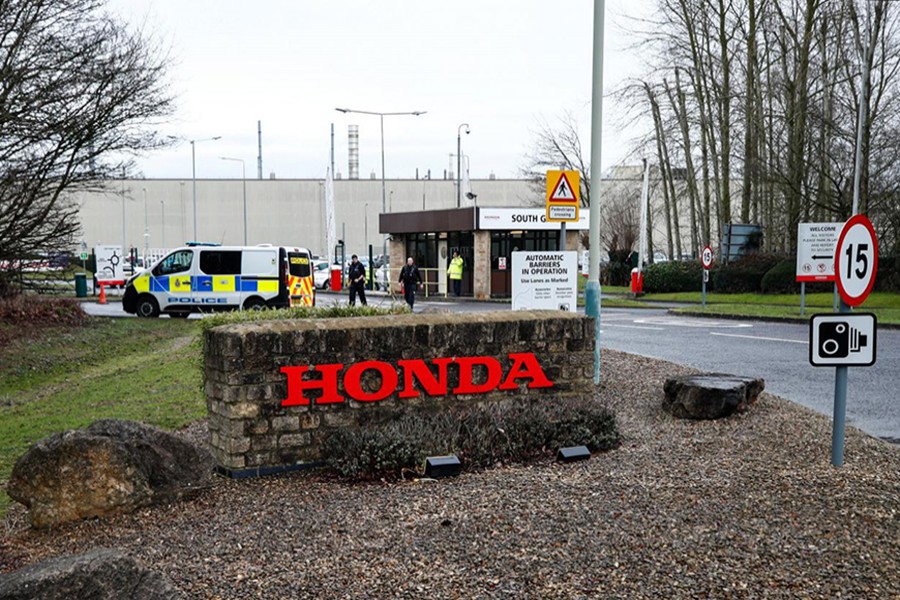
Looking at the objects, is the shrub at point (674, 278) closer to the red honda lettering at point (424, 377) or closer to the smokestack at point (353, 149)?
the red honda lettering at point (424, 377)

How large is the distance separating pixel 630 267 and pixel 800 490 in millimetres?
39448

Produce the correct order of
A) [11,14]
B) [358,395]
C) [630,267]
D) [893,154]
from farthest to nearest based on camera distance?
[630,267]
[893,154]
[11,14]
[358,395]

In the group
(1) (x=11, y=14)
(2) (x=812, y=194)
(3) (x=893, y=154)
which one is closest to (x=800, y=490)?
(1) (x=11, y=14)

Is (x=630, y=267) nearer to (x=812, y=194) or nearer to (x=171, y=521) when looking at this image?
(x=812, y=194)

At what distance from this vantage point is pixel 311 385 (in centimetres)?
746

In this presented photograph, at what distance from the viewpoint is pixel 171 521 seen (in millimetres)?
6051

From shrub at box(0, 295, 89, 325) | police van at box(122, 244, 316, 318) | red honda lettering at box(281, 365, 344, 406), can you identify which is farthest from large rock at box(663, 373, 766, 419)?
police van at box(122, 244, 316, 318)

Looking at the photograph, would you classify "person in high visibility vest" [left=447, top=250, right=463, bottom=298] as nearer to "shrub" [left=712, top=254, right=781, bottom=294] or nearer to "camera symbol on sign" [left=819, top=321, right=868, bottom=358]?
"shrub" [left=712, top=254, right=781, bottom=294]

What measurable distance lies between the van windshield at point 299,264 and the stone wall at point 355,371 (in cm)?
2024

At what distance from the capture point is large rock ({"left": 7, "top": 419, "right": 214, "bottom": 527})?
6.05 m

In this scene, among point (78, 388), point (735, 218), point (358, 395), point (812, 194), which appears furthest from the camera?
point (735, 218)

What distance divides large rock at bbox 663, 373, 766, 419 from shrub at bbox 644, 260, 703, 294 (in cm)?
3027

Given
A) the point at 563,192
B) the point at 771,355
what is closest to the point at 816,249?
the point at 771,355

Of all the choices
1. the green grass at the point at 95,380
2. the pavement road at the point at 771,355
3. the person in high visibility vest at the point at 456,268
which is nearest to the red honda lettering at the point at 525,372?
the pavement road at the point at 771,355
